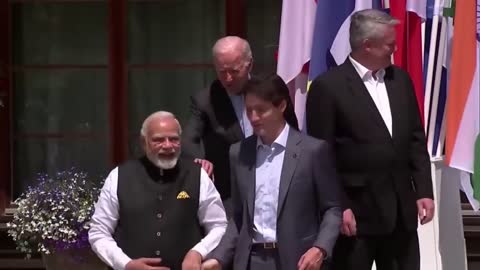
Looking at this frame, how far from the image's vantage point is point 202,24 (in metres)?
A: 7.35

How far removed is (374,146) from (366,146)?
3cm

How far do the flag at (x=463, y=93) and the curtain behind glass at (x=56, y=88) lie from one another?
8.08 ft

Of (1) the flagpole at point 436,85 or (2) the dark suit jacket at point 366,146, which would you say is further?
(1) the flagpole at point 436,85

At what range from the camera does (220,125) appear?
17.7 ft

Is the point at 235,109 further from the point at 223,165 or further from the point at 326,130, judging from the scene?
A: the point at 326,130

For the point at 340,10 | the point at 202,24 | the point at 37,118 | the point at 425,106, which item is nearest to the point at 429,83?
the point at 425,106

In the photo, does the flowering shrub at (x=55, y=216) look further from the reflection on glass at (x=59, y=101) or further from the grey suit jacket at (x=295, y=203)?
the grey suit jacket at (x=295, y=203)

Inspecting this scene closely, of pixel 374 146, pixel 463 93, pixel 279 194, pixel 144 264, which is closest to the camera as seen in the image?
pixel 279 194

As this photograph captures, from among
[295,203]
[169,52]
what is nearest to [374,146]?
[295,203]

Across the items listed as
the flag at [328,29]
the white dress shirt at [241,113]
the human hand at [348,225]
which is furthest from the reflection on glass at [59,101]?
the human hand at [348,225]

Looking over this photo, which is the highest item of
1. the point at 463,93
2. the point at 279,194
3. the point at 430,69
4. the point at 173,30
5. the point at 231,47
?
the point at 173,30

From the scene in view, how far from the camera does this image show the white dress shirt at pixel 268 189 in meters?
4.48

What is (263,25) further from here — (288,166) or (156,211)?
(288,166)

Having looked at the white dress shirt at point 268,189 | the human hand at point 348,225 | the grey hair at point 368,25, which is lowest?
the human hand at point 348,225
